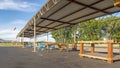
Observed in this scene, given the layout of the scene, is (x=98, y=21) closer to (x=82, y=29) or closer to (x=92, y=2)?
(x=82, y=29)

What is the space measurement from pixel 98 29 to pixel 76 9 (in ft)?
138

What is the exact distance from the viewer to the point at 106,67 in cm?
738

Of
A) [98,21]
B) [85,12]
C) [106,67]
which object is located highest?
[98,21]

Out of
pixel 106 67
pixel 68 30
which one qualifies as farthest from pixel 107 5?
pixel 68 30

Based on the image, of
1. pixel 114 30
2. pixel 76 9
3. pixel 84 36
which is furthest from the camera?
pixel 84 36

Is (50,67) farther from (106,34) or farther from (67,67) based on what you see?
(106,34)

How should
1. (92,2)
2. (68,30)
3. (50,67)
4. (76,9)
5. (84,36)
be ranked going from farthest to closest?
1. (68,30)
2. (84,36)
3. (76,9)
4. (92,2)
5. (50,67)

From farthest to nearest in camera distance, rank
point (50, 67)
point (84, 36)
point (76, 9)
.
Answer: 1. point (84, 36)
2. point (76, 9)
3. point (50, 67)

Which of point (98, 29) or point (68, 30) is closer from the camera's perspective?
point (98, 29)

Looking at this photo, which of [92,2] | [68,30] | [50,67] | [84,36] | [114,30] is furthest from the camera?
[68,30]

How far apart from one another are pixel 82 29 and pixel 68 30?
301 inches

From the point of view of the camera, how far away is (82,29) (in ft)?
191

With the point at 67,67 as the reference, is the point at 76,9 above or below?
above

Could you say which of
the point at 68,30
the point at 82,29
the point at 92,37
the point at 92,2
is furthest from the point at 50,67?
the point at 68,30
